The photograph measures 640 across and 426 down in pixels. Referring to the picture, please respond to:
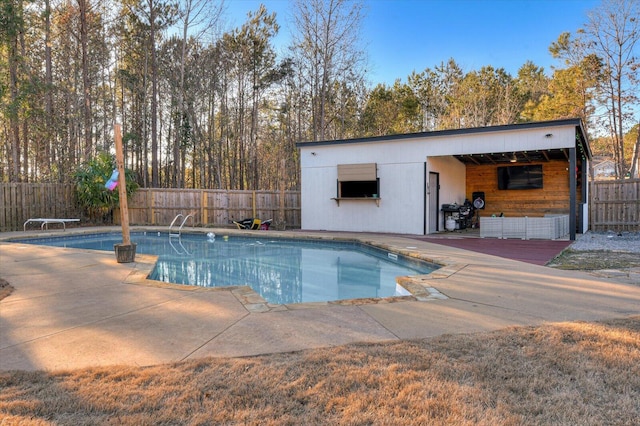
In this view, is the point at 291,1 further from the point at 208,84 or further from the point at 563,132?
the point at 563,132

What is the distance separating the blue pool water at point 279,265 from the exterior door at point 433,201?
2903mm

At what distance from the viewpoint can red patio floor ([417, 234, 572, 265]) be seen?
6.32m

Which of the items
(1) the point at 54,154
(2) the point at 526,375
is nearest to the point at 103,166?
(1) the point at 54,154

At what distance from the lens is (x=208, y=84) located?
18.5 metres

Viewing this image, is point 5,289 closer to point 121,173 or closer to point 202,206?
point 121,173

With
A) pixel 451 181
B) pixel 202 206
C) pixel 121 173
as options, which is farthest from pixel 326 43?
pixel 121 173

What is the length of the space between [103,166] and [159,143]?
7.45 metres

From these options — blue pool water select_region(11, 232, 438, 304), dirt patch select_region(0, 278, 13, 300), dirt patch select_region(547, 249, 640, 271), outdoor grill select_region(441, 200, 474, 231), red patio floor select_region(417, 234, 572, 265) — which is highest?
outdoor grill select_region(441, 200, 474, 231)

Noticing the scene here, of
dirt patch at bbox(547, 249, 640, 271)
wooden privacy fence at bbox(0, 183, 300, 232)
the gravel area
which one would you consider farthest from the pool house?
dirt patch at bbox(547, 249, 640, 271)

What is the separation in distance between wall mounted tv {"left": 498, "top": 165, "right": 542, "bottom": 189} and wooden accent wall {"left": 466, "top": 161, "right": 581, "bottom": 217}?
0.18 m

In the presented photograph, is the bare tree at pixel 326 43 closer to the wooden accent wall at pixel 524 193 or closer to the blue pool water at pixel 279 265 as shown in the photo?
the wooden accent wall at pixel 524 193

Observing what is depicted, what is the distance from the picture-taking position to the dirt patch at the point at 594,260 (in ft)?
17.7

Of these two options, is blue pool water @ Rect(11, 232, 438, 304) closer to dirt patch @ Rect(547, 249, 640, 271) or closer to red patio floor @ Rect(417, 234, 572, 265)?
red patio floor @ Rect(417, 234, 572, 265)

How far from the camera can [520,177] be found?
491 inches
